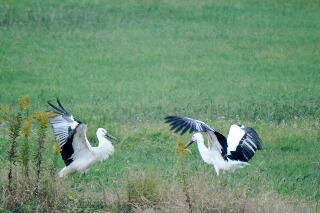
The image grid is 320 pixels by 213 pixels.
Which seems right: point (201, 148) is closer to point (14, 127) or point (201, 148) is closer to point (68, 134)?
point (68, 134)

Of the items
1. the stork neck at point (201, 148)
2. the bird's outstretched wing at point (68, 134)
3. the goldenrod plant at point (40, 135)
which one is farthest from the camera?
the stork neck at point (201, 148)

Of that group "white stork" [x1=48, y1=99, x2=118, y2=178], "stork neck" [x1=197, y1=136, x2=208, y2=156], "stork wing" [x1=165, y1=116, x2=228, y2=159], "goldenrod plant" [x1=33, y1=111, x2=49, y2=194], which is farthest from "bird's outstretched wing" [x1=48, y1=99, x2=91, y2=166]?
"stork neck" [x1=197, y1=136, x2=208, y2=156]

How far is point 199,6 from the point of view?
29.8m

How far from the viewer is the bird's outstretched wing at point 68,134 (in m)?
11.3

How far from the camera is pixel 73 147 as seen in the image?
11.7 m

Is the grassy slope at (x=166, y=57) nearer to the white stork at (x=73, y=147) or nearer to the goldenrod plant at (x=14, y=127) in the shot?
the white stork at (x=73, y=147)

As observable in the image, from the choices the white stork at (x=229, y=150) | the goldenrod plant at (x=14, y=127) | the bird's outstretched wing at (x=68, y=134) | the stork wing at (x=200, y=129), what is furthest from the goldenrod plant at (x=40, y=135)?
the white stork at (x=229, y=150)

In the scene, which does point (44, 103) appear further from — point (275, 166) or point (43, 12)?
point (43, 12)

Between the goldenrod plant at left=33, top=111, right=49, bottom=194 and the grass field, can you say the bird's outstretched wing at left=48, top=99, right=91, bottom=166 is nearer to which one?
the grass field

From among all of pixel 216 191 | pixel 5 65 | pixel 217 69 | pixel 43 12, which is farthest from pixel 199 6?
pixel 216 191

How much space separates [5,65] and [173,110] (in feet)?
23.2

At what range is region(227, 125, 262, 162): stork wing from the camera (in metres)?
11.7

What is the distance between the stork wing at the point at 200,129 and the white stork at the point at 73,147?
1.18m

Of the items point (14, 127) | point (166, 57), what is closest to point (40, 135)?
point (14, 127)
